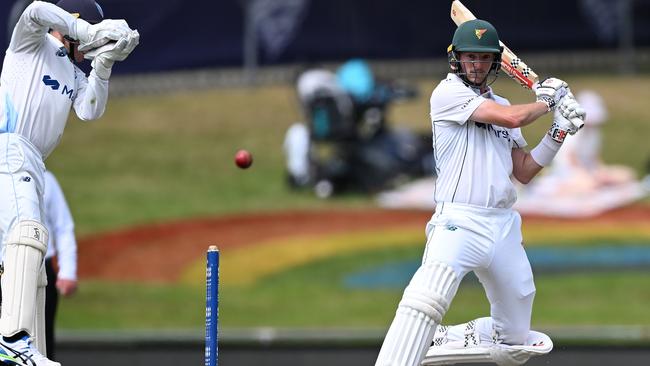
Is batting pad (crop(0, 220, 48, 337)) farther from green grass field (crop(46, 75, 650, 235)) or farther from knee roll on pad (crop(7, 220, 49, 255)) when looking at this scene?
green grass field (crop(46, 75, 650, 235))

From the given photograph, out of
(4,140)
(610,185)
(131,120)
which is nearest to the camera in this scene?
(4,140)

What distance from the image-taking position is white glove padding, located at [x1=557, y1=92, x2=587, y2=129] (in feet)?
22.0

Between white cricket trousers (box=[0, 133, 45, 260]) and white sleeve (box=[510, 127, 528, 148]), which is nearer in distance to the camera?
white cricket trousers (box=[0, 133, 45, 260])

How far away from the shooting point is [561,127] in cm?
682

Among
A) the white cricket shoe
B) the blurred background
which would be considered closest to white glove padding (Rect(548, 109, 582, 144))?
the white cricket shoe

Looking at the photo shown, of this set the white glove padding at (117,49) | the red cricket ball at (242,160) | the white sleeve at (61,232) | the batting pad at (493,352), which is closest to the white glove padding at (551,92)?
the batting pad at (493,352)

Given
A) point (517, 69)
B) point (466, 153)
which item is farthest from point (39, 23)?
point (517, 69)

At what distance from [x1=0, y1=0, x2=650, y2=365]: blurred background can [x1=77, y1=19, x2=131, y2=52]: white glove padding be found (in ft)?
18.8

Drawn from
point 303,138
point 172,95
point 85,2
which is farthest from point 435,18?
point 85,2

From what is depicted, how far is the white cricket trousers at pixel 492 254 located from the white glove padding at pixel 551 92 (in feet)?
1.87

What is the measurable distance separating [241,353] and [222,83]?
616 centimetres

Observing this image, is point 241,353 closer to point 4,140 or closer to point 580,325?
point 580,325

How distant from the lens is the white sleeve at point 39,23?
21.3 feet

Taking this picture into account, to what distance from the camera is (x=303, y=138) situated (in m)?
→ 15.5
